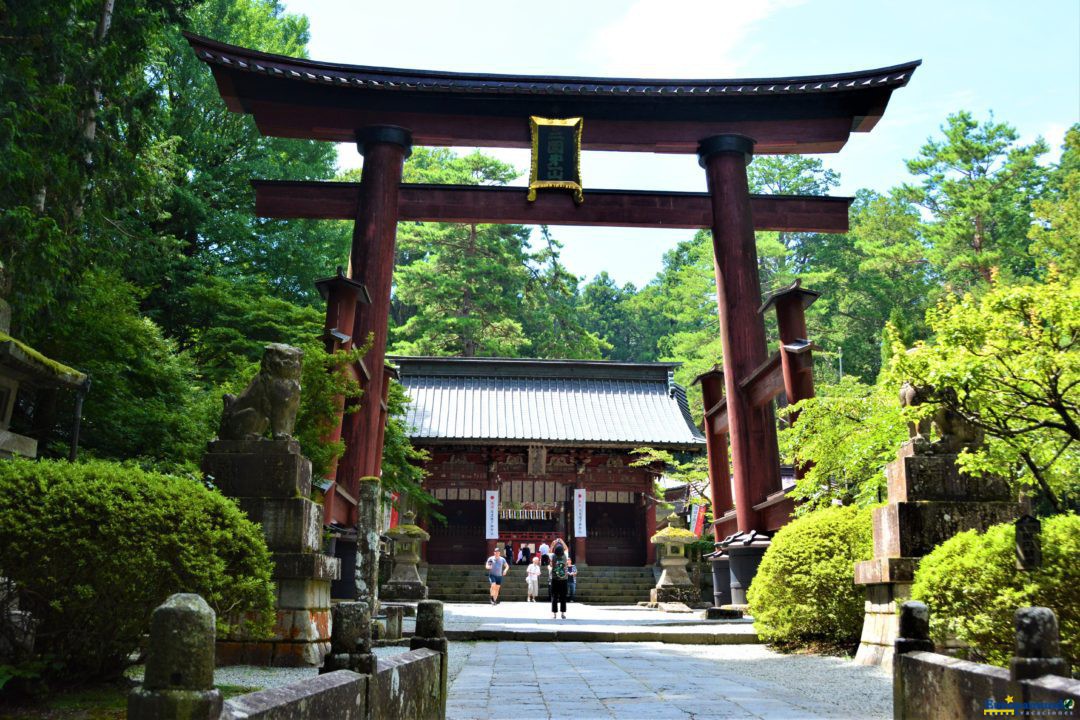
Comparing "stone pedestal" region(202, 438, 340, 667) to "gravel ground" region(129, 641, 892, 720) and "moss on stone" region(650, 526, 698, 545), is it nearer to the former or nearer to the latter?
"gravel ground" region(129, 641, 892, 720)

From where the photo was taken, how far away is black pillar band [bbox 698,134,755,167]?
17.1m

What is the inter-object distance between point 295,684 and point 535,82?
14795 millimetres

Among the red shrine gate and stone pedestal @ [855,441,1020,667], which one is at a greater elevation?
the red shrine gate

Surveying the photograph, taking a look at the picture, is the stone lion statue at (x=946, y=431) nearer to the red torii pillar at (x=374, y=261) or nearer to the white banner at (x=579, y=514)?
the red torii pillar at (x=374, y=261)

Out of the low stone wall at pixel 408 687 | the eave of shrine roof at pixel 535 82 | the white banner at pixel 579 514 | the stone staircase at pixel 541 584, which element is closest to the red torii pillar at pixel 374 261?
the eave of shrine roof at pixel 535 82

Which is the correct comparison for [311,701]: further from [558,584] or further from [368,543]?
[558,584]

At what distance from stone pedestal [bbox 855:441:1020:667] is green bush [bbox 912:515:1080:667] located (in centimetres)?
72

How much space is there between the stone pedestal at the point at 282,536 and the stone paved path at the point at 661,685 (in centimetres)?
149

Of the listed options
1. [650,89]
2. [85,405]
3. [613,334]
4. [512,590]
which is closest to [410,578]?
[85,405]

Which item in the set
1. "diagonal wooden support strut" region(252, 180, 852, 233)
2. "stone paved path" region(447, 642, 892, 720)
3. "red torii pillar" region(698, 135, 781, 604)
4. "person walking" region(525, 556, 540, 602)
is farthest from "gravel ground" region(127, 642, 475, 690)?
"person walking" region(525, 556, 540, 602)

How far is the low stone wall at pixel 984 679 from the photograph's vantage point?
3.66 meters

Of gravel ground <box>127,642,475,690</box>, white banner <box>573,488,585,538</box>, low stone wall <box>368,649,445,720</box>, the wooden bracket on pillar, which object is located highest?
the wooden bracket on pillar

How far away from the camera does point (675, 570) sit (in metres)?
22.4

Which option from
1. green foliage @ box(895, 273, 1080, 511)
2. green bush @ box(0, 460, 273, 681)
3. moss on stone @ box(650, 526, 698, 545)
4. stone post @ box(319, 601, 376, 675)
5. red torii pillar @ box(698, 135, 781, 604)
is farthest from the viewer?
moss on stone @ box(650, 526, 698, 545)
